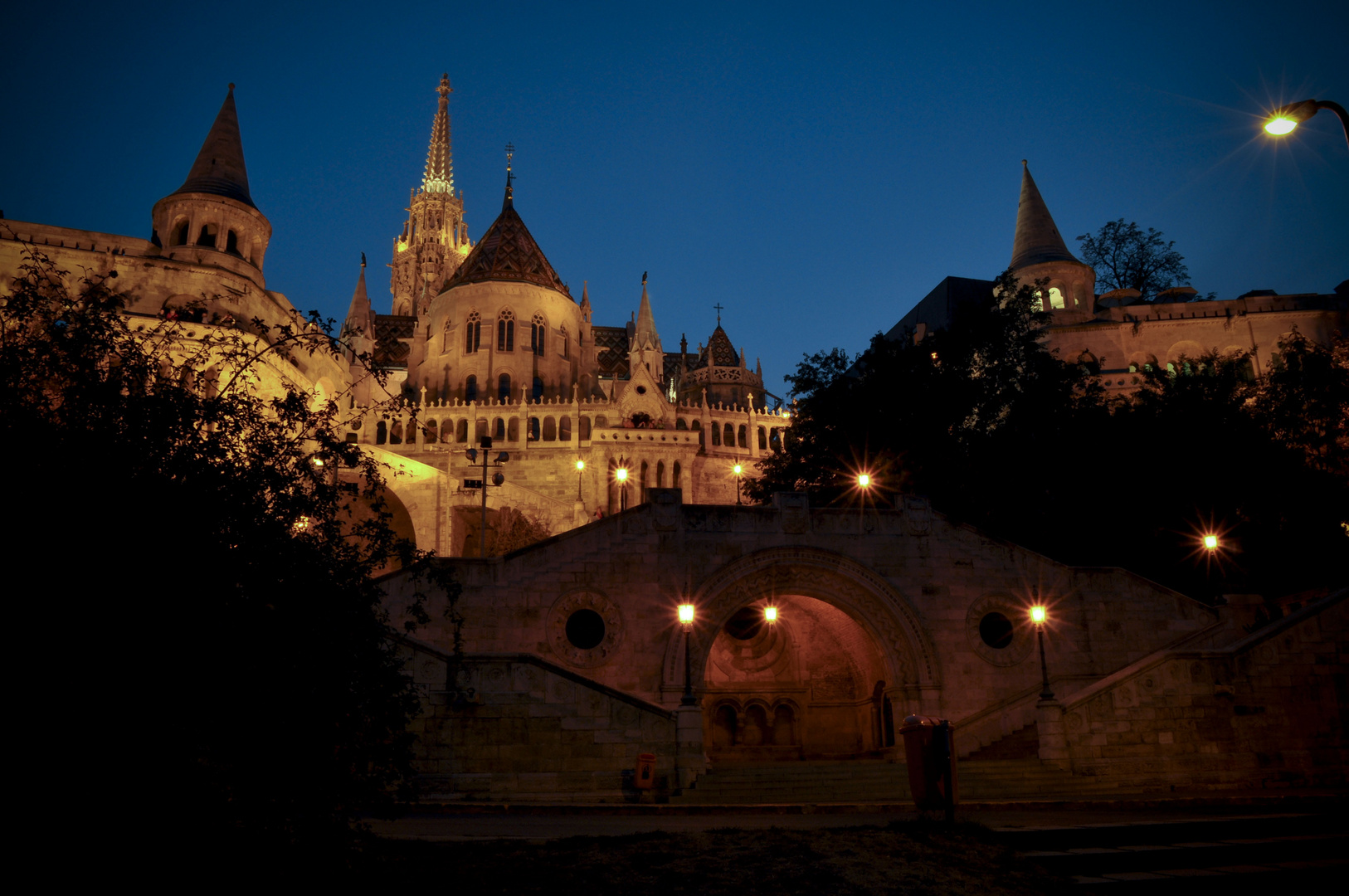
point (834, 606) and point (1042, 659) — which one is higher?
point (834, 606)

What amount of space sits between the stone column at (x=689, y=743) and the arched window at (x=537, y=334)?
48.4 m

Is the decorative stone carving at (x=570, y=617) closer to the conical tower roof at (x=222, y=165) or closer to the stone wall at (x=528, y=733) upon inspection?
the stone wall at (x=528, y=733)

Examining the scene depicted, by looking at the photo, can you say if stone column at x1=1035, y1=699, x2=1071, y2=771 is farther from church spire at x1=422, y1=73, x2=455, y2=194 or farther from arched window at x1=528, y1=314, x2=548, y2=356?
church spire at x1=422, y1=73, x2=455, y2=194

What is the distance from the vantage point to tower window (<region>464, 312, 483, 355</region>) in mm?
61312

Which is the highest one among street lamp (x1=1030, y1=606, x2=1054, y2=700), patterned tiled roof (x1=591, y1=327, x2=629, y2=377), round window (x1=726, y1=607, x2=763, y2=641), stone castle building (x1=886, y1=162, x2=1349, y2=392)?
patterned tiled roof (x1=591, y1=327, x2=629, y2=377)

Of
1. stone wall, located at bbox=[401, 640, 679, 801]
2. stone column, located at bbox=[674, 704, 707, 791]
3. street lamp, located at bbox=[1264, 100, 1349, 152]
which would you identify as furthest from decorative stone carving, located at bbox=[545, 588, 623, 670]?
street lamp, located at bbox=[1264, 100, 1349, 152]

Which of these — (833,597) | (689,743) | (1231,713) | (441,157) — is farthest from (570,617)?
(441,157)

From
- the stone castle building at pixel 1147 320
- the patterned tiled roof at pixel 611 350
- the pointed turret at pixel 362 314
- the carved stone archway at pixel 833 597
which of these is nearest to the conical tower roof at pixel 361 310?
the pointed turret at pixel 362 314

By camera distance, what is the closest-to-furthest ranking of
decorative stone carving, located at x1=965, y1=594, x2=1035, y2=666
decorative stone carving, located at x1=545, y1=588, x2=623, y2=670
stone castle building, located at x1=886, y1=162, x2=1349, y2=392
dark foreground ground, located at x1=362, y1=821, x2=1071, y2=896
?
dark foreground ground, located at x1=362, y1=821, x2=1071, y2=896 < decorative stone carving, located at x1=545, y1=588, x2=623, y2=670 < decorative stone carving, located at x1=965, y1=594, x2=1035, y2=666 < stone castle building, located at x1=886, y1=162, x2=1349, y2=392

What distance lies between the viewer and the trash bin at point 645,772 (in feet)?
48.3

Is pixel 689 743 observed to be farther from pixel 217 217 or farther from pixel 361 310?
pixel 361 310

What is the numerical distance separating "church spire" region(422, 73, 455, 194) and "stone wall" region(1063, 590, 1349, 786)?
102374 mm

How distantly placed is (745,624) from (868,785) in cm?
763

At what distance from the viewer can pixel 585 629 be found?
19031 mm
